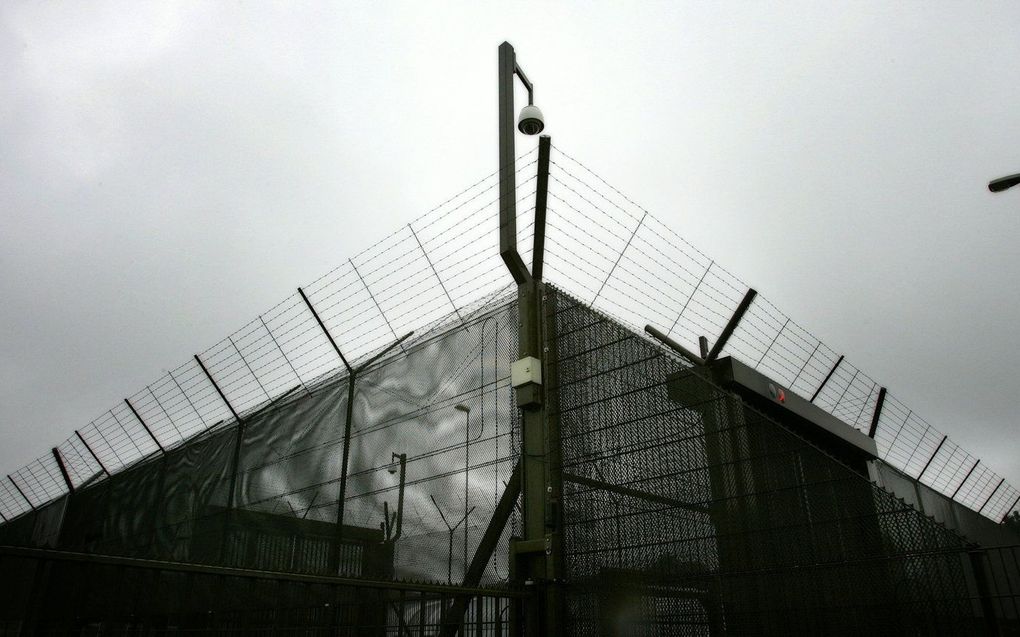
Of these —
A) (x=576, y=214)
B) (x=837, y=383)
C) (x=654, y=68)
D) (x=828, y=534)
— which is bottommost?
(x=828, y=534)

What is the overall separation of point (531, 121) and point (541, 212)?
77cm

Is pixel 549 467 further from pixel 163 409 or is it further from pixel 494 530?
pixel 163 409

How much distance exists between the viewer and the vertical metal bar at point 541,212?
560 cm

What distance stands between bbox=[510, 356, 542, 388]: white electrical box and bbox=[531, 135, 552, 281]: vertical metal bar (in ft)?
2.52

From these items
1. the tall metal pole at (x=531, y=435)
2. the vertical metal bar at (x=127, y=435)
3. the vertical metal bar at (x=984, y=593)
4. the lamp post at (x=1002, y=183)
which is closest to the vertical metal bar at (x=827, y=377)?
the lamp post at (x=1002, y=183)

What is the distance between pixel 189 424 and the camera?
9.52 metres

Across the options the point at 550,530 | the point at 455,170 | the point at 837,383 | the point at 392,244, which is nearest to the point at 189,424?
the point at 392,244

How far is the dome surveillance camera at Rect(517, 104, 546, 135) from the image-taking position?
586 centimetres

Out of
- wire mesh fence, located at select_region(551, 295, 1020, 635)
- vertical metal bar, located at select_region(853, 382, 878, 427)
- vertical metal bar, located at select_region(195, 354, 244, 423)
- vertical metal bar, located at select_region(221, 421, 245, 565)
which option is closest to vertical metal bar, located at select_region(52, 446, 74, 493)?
vertical metal bar, located at select_region(221, 421, 245, 565)

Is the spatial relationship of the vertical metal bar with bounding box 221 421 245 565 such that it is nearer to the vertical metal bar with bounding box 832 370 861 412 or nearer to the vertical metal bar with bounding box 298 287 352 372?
the vertical metal bar with bounding box 298 287 352 372

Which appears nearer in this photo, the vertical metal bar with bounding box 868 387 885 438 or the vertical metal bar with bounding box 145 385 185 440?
the vertical metal bar with bounding box 868 387 885 438

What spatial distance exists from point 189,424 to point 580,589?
652 cm

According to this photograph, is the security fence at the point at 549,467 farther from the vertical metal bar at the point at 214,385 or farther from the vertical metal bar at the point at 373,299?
the vertical metal bar at the point at 214,385

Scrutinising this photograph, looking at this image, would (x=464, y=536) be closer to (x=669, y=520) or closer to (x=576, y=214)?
(x=669, y=520)
